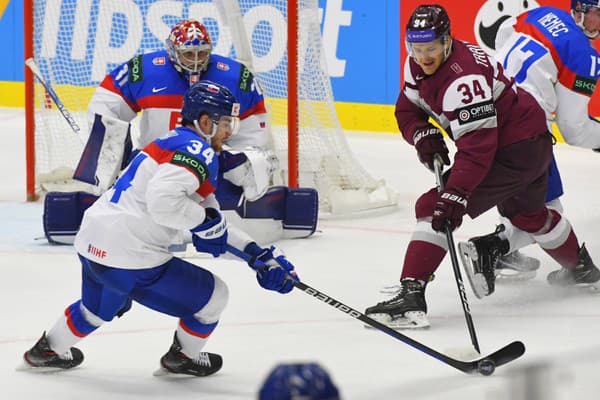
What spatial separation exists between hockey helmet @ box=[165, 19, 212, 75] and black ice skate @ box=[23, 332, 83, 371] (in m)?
1.88

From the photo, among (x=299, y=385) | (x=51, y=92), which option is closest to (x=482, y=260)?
(x=51, y=92)

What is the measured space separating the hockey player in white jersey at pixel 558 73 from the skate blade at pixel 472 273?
0.17 m

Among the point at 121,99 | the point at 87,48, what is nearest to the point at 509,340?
the point at 121,99

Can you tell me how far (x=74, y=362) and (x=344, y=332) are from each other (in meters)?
0.93

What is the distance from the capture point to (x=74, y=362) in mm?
3488

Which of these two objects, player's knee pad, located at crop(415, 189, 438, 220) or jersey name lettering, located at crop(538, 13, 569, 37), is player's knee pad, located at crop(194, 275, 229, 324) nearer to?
player's knee pad, located at crop(415, 189, 438, 220)

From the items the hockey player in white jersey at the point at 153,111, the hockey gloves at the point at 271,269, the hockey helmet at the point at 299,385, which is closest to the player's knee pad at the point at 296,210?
the hockey player in white jersey at the point at 153,111

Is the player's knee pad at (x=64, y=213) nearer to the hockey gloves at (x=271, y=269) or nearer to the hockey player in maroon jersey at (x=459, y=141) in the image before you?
the hockey player in maroon jersey at (x=459, y=141)

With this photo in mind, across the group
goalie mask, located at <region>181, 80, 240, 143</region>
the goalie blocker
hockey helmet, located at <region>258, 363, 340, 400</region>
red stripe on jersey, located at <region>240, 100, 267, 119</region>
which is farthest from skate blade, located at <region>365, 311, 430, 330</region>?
hockey helmet, located at <region>258, 363, 340, 400</region>

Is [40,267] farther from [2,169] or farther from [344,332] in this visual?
[2,169]

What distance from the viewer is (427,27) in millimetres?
3883

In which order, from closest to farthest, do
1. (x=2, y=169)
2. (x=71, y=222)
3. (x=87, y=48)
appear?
(x=71, y=222) → (x=87, y=48) → (x=2, y=169)

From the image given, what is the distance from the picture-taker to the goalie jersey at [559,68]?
462 centimetres

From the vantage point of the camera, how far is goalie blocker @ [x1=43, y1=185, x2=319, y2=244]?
536cm
